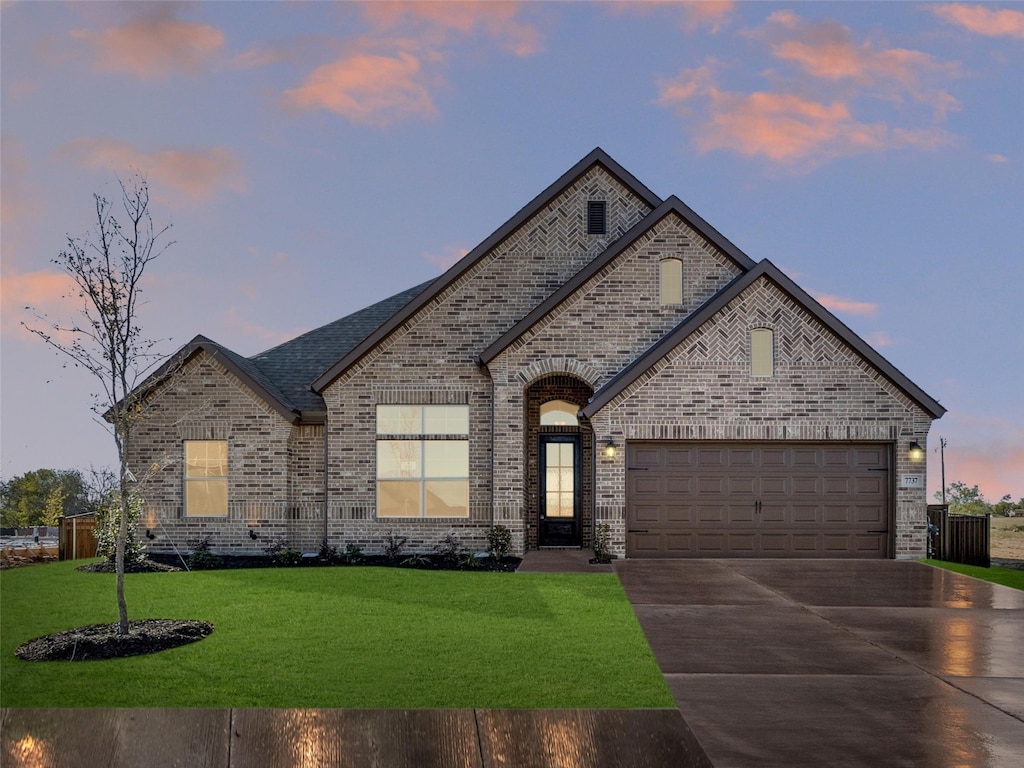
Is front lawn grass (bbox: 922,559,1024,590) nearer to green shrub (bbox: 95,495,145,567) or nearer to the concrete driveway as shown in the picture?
the concrete driveway

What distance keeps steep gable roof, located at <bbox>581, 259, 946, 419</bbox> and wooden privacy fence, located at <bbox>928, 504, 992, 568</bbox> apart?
9.37ft

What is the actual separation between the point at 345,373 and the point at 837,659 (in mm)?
13784

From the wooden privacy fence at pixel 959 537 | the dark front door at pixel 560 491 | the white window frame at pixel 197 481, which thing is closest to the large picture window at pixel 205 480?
the white window frame at pixel 197 481

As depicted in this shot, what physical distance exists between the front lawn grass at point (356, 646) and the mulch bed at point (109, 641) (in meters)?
0.22

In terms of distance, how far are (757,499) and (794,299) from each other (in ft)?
13.9

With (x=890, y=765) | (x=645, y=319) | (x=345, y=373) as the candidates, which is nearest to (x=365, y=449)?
(x=345, y=373)

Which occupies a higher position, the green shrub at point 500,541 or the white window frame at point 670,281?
the white window frame at point 670,281

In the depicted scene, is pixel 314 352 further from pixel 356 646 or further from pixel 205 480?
pixel 356 646

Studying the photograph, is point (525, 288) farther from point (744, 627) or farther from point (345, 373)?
point (744, 627)

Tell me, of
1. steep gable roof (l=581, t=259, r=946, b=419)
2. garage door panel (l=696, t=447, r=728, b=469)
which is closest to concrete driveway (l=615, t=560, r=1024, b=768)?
garage door panel (l=696, t=447, r=728, b=469)

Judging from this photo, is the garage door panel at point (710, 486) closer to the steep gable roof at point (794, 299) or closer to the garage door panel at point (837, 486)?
the garage door panel at point (837, 486)

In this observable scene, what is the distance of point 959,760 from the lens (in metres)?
6.92

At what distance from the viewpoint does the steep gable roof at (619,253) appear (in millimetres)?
20344

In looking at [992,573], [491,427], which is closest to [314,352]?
[491,427]
